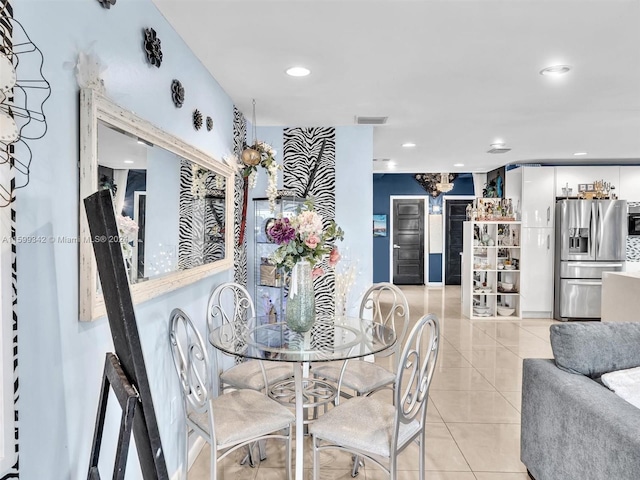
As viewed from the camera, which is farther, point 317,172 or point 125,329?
point 317,172

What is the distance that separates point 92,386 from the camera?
4.89 ft

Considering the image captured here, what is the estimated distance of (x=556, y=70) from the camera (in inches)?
110

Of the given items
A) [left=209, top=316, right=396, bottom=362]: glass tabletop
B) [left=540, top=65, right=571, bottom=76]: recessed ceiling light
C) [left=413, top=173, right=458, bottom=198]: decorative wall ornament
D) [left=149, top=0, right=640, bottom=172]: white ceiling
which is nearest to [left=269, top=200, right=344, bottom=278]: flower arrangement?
[left=209, top=316, right=396, bottom=362]: glass tabletop

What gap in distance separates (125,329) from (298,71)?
88.4 inches

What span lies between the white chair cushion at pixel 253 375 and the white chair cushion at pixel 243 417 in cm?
27

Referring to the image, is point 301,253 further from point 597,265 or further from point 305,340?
point 597,265

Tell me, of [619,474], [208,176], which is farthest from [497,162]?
[619,474]

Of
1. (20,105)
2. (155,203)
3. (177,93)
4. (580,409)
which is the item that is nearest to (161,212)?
(155,203)

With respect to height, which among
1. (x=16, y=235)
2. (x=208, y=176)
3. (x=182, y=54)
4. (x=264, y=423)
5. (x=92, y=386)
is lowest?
(x=264, y=423)

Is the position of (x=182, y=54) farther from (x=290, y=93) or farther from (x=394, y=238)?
(x=394, y=238)

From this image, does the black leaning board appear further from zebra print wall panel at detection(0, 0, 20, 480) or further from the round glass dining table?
the round glass dining table

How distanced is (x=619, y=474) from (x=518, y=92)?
2611 mm

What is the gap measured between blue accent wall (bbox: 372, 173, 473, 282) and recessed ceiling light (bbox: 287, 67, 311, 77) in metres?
7.02

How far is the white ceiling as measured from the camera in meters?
2.05
